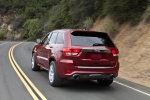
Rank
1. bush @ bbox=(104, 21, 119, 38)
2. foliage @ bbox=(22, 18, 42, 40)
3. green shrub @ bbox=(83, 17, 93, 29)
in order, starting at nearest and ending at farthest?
bush @ bbox=(104, 21, 119, 38)
green shrub @ bbox=(83, 17, 93, 29)
foliage @ bbox=(22, 18, 42, 40)

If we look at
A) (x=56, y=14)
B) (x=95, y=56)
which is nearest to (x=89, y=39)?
(x=95, y=56)

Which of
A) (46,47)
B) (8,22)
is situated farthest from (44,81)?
(8,22)

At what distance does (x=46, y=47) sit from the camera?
38.1 ft

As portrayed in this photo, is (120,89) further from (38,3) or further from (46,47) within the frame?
(38,3)

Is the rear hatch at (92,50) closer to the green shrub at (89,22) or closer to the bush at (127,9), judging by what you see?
the bush at (127,9)

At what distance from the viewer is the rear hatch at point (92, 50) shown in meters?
9.62

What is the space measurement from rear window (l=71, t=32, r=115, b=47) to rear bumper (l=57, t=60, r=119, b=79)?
2.29 feet

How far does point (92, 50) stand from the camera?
9.68 m

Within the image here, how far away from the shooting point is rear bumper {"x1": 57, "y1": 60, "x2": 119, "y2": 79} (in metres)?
9.60

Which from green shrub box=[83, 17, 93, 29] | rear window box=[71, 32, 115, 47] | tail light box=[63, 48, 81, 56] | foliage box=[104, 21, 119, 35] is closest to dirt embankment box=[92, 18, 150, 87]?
foliage box=[104, 21, 119, 35]

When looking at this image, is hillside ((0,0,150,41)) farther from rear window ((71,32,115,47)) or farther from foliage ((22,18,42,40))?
rear window ((71,32,115,47))

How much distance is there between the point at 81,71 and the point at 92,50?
0.71 meters

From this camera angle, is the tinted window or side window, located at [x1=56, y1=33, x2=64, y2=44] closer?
side window, located at [x1=56, y1=33, x2=64, y2=44]

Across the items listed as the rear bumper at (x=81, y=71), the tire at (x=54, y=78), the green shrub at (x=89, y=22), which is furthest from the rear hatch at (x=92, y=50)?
the green shrub at (x=89, y=22)
